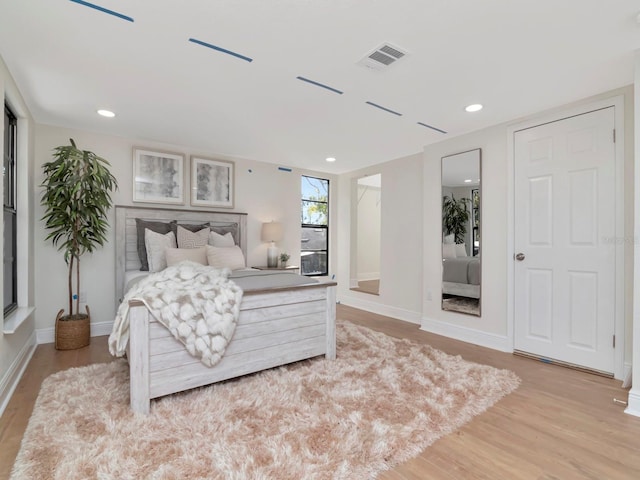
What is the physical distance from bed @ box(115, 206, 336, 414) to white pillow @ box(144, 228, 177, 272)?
0.28 metres

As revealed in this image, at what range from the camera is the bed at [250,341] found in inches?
76.4

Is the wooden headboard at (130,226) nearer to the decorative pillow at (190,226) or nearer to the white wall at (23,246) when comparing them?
the decorative pillow at (190,226)

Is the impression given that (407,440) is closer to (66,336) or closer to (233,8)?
(233,8)

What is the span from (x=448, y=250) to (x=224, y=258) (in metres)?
2.58

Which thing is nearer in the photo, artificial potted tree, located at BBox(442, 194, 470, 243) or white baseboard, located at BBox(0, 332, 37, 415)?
white baseboard, located at BBox(0, 332, 37, 415)

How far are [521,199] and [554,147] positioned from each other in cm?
52

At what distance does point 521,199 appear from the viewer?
10.2 ft

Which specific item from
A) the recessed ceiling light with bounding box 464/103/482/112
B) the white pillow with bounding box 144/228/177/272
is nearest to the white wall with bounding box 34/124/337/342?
the white pillow with bounding box 144/228/177/272

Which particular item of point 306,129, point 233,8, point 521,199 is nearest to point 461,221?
point 521,199

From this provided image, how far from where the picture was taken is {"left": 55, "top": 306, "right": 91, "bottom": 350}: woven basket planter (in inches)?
121

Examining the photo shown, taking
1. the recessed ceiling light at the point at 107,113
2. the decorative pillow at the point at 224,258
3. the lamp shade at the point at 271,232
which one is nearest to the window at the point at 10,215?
the recessed ceiling light at the point at 107,113

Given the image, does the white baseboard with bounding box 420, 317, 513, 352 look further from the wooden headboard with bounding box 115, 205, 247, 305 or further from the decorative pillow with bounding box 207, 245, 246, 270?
the wooden headboard with bounding box 115, 205, 247, 305

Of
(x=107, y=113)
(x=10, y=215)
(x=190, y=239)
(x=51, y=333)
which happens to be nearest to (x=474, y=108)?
(x=190, y=239)

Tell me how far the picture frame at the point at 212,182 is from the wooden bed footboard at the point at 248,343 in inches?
89.8
